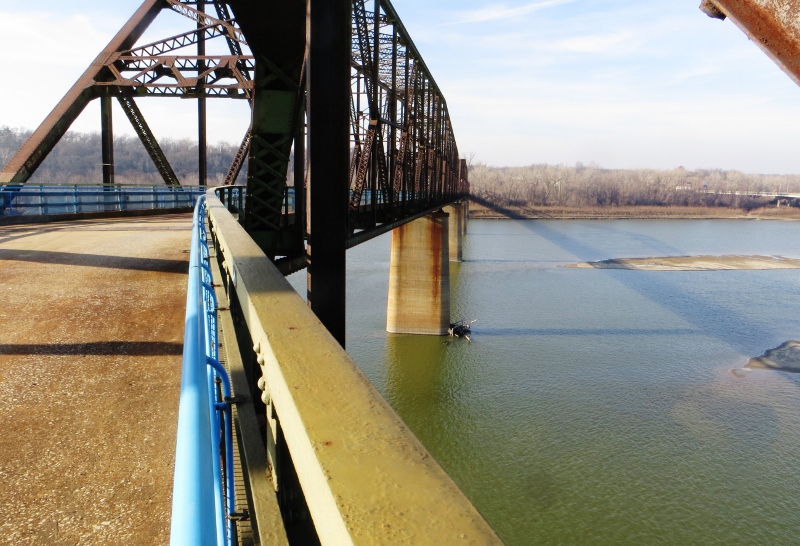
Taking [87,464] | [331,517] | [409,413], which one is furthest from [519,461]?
[331,517]

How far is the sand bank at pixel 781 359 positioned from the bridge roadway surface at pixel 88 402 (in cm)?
2210

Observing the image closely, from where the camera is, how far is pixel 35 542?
2873mm

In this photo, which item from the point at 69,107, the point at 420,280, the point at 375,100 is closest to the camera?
the point at 375,100

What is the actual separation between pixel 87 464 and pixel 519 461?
13.2 m

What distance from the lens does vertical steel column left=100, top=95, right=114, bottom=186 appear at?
21.6 meters

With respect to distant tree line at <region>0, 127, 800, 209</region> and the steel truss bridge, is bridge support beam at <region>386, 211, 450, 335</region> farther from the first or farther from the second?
distant tree line at <region>0, 127, 800, 209</region>

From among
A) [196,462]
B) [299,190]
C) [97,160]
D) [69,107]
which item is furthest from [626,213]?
[196,462]

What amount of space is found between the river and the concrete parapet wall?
11.9 m

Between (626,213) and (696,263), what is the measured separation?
194ft

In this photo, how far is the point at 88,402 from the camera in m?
4.54

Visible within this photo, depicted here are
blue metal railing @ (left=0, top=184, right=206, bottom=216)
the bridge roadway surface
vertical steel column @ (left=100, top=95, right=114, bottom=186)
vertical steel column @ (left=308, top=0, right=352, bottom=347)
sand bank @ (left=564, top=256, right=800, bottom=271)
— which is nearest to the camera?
the bridge roadway surface

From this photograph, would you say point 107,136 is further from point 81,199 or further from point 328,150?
point 328,150

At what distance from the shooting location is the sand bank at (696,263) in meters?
49.1

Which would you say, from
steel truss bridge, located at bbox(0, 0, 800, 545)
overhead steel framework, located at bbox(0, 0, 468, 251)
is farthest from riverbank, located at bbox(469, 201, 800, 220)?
steel truss bridge, located at bbox(0, 0, 800, 545)
